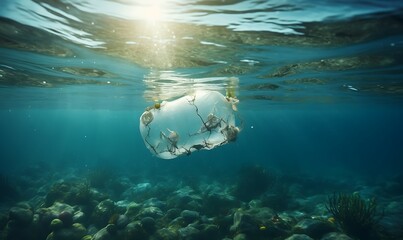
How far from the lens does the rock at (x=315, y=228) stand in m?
11.0

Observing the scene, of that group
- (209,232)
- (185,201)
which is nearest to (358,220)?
(209,232)

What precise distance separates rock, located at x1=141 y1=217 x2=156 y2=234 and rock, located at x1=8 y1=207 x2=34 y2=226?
19.6 feet

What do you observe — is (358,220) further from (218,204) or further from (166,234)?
(166,234)

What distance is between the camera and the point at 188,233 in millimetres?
11766

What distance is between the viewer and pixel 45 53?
14000 mm

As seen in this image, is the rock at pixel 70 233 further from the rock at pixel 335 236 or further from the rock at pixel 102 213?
the rock at pixel 335 236

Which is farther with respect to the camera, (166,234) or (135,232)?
(135,232)

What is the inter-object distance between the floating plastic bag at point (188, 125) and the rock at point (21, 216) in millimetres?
11101

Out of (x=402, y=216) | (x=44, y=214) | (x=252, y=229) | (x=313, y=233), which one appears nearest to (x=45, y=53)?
(x=44, y=214)

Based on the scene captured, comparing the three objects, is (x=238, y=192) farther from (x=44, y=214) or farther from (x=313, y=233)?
(x=44, y=214)

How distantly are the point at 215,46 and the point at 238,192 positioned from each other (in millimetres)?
12968

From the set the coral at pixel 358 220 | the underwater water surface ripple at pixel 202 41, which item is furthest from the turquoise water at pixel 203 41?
the coral at pixel 358 220

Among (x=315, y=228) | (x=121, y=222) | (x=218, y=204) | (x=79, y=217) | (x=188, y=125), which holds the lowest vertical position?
(x=218, y=204)

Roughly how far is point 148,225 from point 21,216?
21.2ft
